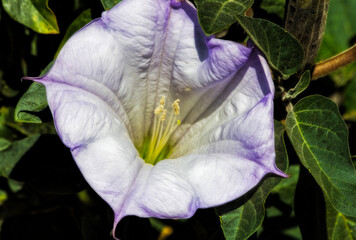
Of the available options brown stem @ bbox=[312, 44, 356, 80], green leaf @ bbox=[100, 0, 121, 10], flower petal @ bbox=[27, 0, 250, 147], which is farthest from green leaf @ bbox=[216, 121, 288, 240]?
green leaf @ bbox=[100, 0, 121, 10]

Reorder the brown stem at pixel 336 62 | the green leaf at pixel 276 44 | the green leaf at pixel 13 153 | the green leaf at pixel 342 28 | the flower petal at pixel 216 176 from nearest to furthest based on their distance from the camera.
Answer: the flower petal at pixel 216 176 < the green leaf at pixel 276 44 < the brown stem at pixel 336 62 < the green leaf at pixel 13 153 < the green leaf at pixel 342 28

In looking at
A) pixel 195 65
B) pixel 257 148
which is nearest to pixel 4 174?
pixel 195 65

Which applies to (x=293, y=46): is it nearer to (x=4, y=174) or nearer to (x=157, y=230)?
(x=4, y=174)

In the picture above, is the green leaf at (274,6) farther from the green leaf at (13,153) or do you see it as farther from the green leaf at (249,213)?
the green leaf at (13,153)

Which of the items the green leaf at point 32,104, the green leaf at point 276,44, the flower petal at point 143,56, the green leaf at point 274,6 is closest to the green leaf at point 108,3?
the flower petal at point 143,56

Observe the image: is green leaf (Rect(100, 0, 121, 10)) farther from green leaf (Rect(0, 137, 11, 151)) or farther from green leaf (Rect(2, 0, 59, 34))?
green leaf (Rect(0, 137, 11, 151))

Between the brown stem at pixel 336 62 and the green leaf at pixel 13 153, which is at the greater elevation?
the brown stem at pixel 336 62

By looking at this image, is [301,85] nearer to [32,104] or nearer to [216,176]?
[216,176]
